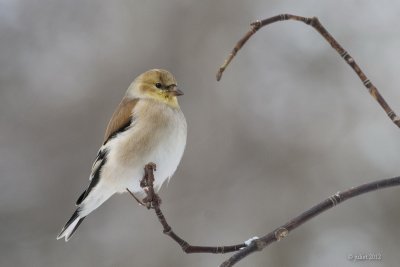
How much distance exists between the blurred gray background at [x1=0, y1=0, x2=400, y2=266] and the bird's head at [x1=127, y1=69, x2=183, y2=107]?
2.54 metres

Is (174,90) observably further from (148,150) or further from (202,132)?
(202,132)

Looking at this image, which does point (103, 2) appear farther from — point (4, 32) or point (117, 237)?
point (117, 237)

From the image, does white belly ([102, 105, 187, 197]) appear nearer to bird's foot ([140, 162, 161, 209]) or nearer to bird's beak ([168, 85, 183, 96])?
bird's beak ([168, 85, 183, 96])

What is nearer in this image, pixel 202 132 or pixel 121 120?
pixel 121 120

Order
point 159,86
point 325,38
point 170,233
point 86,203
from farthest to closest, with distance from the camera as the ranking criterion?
point 86,203 < point 159,86 < point 170,233 < point 325,38

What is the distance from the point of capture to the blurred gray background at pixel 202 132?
5551 mm

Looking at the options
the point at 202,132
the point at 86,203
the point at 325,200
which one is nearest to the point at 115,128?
the point at 86,203

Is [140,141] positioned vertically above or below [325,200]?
above

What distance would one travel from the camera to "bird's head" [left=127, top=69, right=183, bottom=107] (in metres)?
2.99

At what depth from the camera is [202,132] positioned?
6.05 meters

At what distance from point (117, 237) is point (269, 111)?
231 centimetres

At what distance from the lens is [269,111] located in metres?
6.42

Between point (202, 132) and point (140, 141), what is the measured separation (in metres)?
3.25

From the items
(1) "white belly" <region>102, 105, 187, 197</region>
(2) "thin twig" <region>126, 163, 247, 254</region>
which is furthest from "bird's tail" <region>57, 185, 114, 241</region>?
(2) "thin twig" <region>126, 163, 247, 254</region>
